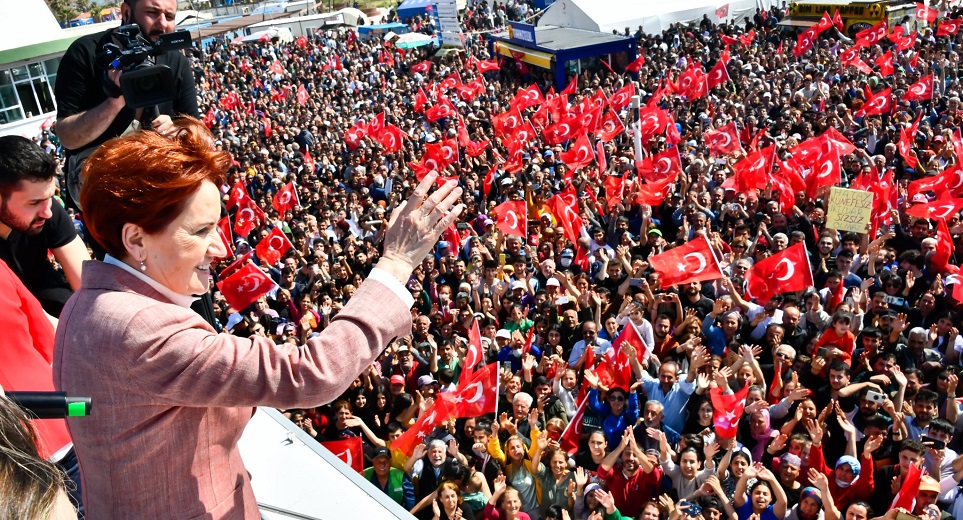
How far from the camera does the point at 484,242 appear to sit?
984 centimetres

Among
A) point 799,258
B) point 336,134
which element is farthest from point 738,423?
point 336,134

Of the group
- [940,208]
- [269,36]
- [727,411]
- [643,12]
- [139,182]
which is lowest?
[727,411]

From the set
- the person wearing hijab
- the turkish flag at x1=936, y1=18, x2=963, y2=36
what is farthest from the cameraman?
the turkish flag at x1=936, y1=18, x2=963, y2=36

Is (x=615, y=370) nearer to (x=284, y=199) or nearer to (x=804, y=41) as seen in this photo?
(x=284, y=199)

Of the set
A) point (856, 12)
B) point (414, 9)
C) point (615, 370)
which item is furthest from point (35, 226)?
point (414, 9)

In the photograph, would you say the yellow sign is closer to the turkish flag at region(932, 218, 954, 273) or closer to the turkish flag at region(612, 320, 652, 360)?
the turkish flag at region(932, 218, 954, 273)

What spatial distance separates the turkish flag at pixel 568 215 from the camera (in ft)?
30.2

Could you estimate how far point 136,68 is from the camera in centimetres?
230

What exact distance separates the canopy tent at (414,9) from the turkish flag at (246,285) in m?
28.1

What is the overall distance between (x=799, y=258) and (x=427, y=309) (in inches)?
154

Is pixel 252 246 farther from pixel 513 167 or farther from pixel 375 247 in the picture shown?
pixel 513 167

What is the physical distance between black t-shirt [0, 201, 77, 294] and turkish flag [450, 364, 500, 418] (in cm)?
360

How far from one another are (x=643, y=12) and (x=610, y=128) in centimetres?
1205

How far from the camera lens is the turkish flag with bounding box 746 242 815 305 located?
714 cm
